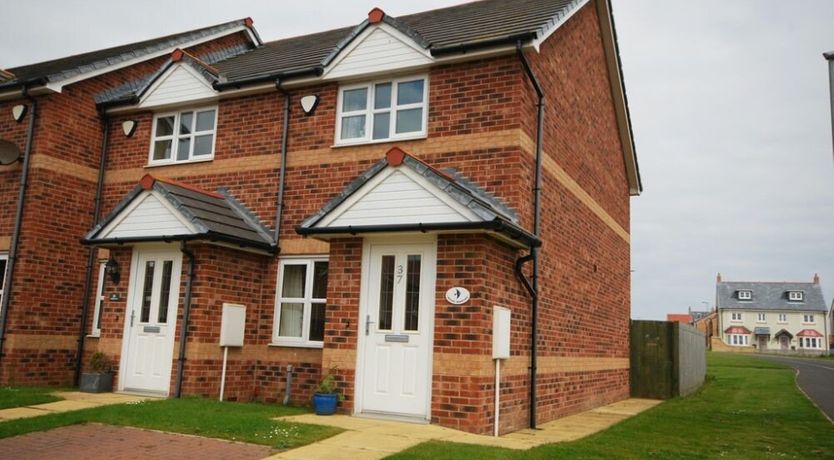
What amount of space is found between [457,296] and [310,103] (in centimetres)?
532

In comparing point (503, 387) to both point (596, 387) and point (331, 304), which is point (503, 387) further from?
point (596, 387)

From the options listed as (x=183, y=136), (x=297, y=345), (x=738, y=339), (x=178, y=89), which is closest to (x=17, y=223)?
(x=183, y=136)

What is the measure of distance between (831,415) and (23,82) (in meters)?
18.2

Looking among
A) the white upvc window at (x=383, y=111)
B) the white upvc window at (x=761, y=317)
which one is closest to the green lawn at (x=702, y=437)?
the white upvc window at (x=383, y=111)

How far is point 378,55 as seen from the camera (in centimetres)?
1224

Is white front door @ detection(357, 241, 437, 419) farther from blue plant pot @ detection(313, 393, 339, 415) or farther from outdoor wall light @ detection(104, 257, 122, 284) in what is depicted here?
outdoor wall light @ detection(104, 257, 122, 284)

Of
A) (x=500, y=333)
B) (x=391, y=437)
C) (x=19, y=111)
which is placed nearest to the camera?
(x=391, y=437)

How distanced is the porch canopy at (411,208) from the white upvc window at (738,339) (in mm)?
87837

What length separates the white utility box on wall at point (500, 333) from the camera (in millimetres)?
9703

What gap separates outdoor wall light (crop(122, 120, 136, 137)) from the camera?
48.5 ft

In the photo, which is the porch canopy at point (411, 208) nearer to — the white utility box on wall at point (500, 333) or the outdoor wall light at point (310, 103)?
the white utility box on wall at point (500, 333)

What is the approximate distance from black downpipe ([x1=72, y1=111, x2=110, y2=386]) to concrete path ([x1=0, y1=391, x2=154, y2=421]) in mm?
2178

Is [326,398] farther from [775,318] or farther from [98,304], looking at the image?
[775,318]

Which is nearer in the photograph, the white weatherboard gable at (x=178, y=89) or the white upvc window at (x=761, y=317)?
the white weatherboard gable at (x=178, y=89)
